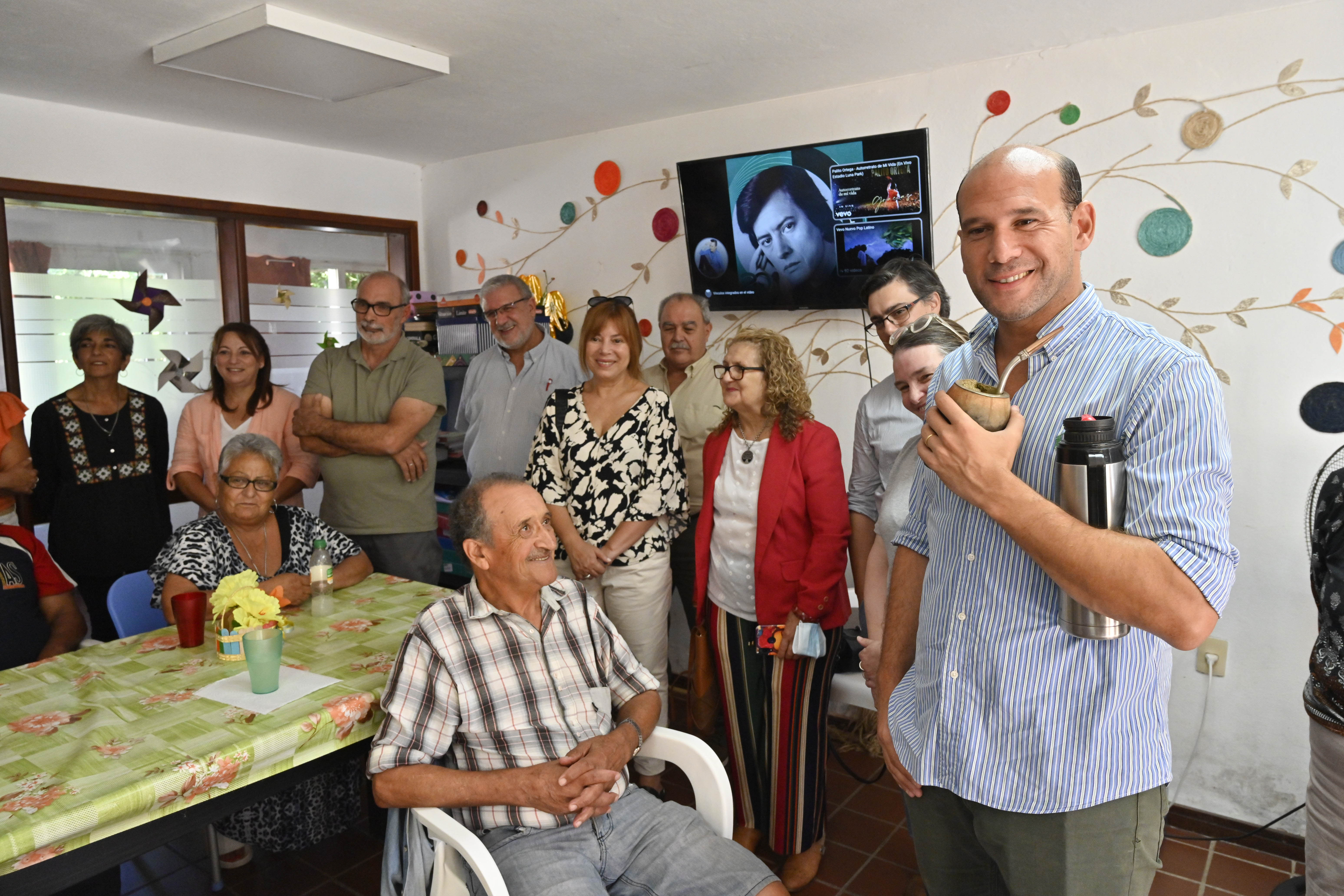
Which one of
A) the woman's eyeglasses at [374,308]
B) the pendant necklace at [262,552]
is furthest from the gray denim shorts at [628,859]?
the woman's eyeglasses at [374,308]

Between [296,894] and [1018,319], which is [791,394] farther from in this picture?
[296,894]

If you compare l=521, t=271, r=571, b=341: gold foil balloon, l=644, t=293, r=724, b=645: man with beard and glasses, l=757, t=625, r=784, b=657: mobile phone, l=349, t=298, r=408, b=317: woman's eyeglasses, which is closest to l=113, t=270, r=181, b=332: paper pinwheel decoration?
l=349, t=298, r=408, b=317: woman's eyeglasses

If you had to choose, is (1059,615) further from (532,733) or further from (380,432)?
(380,432)

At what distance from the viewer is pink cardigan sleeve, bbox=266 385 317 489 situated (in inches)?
127

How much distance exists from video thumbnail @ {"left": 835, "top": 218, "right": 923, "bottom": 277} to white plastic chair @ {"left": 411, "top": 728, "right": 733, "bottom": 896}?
2.07 meters

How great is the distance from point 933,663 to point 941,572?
128 millimetres

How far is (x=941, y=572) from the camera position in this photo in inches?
48.9

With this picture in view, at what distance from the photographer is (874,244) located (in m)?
3.37

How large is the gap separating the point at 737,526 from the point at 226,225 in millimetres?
3353

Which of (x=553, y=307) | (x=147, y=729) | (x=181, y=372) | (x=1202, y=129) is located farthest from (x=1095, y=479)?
(x=181, y=372)

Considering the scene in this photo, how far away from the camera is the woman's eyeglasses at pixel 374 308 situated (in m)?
3.20

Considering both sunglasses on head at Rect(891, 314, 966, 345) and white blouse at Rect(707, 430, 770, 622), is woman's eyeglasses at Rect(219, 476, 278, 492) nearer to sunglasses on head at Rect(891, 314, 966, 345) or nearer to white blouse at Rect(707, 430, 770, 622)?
white blouse at Rect(707, 430, 770, 622)

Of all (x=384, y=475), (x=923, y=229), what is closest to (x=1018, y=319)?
(x=923, y=229)

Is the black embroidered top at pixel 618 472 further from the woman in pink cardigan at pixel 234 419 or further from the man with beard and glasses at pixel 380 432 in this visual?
the woman in pink cardigan at pixel 234 419
